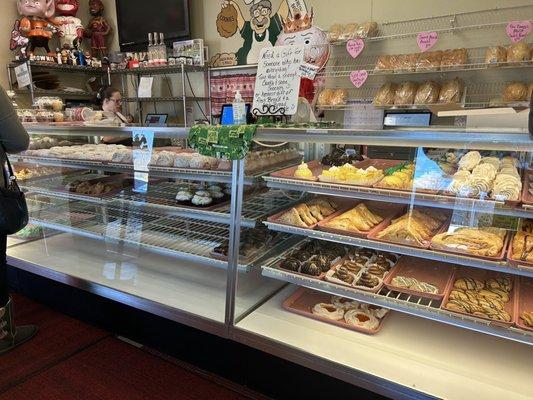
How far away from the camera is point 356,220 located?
196 cm

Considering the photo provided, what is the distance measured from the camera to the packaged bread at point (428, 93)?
4.25m

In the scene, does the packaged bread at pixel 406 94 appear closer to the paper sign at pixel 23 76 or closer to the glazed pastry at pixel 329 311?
the glazed pastry at pixel 329 311

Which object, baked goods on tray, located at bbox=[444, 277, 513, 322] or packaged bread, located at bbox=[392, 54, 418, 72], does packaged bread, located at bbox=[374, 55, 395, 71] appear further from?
baked goods on tray, located at bbox=[444, 277, 513, 322]

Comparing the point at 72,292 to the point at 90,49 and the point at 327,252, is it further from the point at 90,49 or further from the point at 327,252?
the point at 90,49

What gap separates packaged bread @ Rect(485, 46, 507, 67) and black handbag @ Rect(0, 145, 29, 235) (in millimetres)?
4206

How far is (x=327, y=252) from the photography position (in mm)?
2174

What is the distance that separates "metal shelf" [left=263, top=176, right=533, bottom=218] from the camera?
1543 millimetres

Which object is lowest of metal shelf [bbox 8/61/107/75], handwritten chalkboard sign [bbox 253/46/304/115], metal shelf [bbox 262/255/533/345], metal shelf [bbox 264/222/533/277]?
metal shelf [bbox 262/255/533/345]

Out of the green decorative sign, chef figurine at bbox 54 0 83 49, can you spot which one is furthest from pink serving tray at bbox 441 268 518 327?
chef figurine at bbox 54 0 83 49

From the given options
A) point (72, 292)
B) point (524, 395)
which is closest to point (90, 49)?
point (72, 292)

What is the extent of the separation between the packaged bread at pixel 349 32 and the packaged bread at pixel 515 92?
173 centimetres

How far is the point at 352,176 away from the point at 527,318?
2.95ft

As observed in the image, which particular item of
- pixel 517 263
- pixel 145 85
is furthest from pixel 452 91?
pixel 145 85

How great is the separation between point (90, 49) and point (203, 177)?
5997mm
